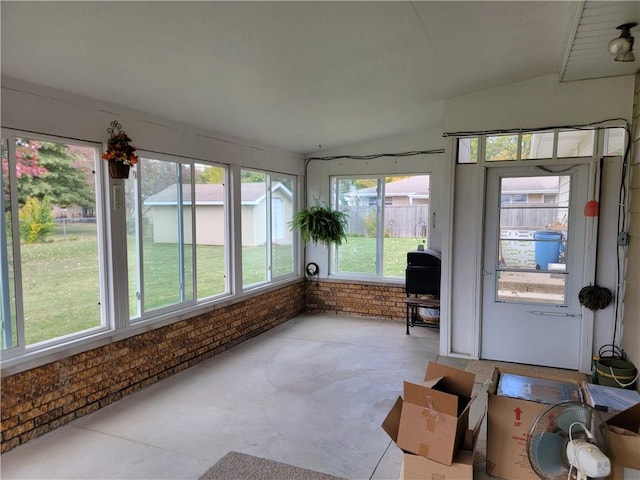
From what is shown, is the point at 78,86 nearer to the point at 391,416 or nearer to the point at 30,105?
the point at 30,105

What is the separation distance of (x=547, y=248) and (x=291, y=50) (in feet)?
10.2

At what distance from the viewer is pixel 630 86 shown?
3738mm

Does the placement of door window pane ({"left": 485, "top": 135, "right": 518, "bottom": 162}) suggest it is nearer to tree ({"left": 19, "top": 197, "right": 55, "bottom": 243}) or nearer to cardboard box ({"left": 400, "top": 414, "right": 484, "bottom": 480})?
cardboard box ({"left": 400, "top": 414, "right": 484, "bottom": 480})

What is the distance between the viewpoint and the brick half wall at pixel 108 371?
2.84 meters

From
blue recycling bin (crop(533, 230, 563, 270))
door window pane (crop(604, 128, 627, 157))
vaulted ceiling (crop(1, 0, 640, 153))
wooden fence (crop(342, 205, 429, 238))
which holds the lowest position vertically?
blue recycling bin (crop(533, 230, 563, 270))

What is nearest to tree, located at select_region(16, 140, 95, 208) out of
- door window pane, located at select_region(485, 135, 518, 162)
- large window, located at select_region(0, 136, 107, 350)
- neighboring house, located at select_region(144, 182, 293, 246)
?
large window, located at select_region(0, 136, 107, 350)

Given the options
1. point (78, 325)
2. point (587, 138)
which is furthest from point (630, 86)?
point (78, 325)

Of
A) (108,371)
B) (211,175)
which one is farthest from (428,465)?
(211,175)

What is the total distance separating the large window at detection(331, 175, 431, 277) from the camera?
19.7 feet

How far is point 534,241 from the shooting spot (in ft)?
13.8

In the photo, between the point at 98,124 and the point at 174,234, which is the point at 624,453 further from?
the point at 98,124

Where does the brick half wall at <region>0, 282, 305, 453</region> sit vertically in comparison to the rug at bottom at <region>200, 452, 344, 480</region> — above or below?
above

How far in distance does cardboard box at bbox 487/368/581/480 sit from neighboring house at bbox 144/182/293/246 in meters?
3.16

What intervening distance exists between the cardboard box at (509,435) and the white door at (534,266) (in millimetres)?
2082
